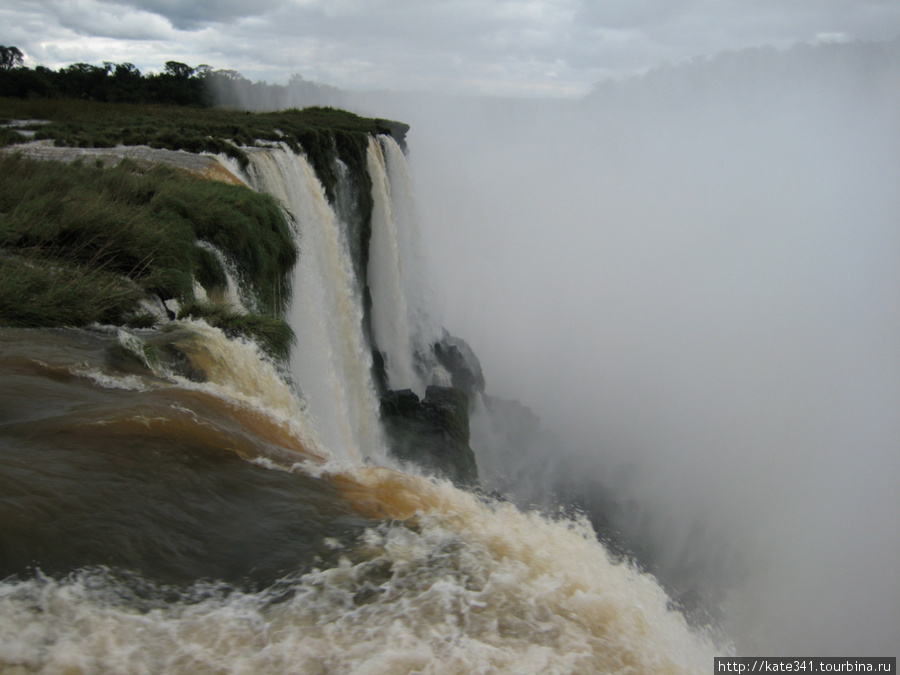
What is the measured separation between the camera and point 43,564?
2674mm

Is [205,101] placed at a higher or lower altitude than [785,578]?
higher

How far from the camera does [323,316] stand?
392 inches

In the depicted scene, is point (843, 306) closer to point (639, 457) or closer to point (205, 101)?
point (639, 457)

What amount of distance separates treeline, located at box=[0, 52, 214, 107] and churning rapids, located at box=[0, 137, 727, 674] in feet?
79.0

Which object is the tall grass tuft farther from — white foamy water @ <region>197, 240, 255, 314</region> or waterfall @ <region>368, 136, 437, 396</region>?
waterfall @ <region>368, 136, 437, 396</region>

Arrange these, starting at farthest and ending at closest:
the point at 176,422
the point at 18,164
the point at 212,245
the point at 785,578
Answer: the point at 785,578
the point at 18,164
the point at 212,245
the point at 176,422

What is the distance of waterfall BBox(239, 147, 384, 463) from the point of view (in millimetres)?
8445

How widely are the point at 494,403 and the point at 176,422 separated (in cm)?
1745

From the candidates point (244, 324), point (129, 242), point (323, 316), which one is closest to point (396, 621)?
point (244, 324)

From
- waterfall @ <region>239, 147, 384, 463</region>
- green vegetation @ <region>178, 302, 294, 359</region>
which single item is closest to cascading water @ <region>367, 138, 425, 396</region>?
waterfall @ <region>239, 147, 384, 463</region>

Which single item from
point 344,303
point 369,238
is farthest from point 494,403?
point 344,303

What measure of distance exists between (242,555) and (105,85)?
33762 millimetres

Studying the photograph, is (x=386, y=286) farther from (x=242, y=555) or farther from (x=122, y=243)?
(x=242, y=555)

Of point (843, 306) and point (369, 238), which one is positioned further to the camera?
point (843, 306)
